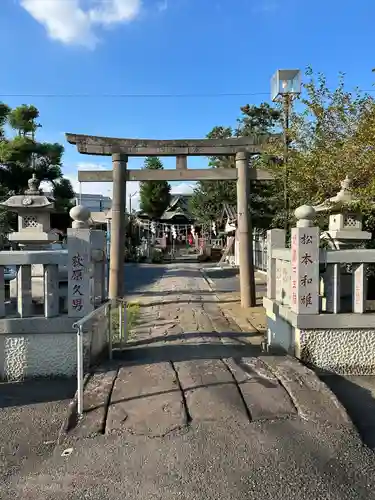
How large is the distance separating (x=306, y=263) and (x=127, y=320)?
4021 mm

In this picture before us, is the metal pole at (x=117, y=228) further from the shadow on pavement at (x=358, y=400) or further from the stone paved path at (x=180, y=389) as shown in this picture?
the shadow on pavement at (x=358, y=400)

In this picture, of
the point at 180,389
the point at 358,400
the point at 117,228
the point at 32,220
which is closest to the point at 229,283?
the point at 117,228

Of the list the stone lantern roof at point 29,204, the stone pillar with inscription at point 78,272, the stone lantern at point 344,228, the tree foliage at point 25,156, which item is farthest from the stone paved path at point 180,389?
the tree foliage at point 25,156

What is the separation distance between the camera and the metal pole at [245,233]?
35.0ft

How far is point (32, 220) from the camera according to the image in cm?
754

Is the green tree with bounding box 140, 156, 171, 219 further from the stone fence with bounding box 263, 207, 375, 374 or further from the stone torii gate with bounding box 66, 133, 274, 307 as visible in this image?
the stone fence with bounding box 263, 207, 375, 374

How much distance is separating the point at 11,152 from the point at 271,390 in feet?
75.9

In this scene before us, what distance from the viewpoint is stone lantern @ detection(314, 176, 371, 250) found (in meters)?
6.06

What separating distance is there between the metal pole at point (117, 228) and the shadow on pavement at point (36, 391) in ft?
18.9

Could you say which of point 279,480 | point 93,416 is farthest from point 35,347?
point 279,480

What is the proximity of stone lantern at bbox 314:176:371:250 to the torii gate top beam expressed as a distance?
4772 mm

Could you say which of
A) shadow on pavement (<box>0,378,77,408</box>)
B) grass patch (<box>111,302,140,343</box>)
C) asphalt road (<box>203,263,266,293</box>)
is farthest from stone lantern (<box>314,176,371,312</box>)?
asphalt road (<box>203,263,266,293</box>)

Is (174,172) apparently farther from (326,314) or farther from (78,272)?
(326,314)

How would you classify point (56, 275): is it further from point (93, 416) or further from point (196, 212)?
point (196, 212)
